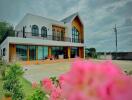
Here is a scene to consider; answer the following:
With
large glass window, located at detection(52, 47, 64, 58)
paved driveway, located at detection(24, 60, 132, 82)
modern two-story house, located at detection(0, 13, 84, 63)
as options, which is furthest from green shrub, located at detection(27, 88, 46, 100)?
large glass window, located at detection(52, 47, 64, 58)

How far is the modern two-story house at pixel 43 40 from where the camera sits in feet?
89.9

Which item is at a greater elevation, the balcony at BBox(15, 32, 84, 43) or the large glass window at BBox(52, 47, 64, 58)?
the balcony at BBox(15, 32, 84, 43)

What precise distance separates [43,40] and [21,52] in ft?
11.6

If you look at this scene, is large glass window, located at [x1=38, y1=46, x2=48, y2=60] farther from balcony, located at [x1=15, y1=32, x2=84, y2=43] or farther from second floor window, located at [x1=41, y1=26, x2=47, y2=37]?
second floor window, located at [x1=41, y1=26, x2=47, y2=37]

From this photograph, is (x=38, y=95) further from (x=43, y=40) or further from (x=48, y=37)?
(x=48, y=37)

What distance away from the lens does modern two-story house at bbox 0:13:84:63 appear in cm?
2741

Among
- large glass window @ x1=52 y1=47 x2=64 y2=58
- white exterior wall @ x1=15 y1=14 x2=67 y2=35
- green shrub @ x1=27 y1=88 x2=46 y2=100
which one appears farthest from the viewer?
large glass window @ x1=52 y1=47 x2=64 y2=58

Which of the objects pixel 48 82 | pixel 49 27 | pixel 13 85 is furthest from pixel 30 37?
pixel 48 82

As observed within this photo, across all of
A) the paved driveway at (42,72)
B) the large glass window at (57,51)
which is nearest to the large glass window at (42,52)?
the large glass window at (57,51)

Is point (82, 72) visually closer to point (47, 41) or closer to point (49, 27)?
point (47, 41)

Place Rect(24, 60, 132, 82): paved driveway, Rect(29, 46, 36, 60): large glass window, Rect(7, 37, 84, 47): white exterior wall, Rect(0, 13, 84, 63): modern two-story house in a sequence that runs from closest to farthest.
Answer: Rect(24, 60, 132, 82): paved driveway < Rect(7, 37, 84, 47): white exterior wall < Rect(0, 13, 84, 63): modern two-story house < Rect(29, 46, 36, 60): large glass window

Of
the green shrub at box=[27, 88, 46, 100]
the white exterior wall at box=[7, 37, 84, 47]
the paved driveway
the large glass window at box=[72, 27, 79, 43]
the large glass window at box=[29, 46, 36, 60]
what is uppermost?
the large glass window at box=[72, 27, 79, 43]

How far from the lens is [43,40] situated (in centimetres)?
3030

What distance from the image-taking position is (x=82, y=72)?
52 centimetres
